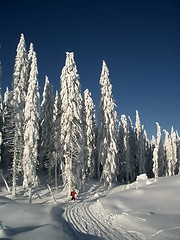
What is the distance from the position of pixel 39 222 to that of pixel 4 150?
39.1 m

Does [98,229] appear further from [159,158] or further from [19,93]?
[159,158]

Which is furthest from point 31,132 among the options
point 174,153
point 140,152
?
point 174,153

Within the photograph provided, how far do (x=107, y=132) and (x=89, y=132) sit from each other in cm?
879

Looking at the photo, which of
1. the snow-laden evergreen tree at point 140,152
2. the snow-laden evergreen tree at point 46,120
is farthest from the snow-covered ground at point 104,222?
the snow-laden evergreen tree at point 140,152

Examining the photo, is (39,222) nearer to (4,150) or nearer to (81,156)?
(81,156)

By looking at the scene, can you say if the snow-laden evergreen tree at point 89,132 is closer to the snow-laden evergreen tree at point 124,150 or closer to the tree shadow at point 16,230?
the snow-laden evergreen tree at point 124,150

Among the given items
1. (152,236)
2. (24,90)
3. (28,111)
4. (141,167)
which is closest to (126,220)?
(152,236)

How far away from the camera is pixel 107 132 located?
44.2m

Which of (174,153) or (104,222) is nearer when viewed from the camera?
(104,222)

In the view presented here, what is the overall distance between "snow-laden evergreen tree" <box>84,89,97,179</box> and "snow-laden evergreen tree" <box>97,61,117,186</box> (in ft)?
19.9

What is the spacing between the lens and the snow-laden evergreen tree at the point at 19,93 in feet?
115

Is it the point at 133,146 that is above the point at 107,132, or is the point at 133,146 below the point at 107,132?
below

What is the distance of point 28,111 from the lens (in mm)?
35062

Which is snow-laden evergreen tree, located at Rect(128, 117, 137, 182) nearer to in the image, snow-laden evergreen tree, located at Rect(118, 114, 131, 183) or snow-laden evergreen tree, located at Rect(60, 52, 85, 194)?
snow-laden evergreen tree, located at Rect(118, 114, 131, 183)
